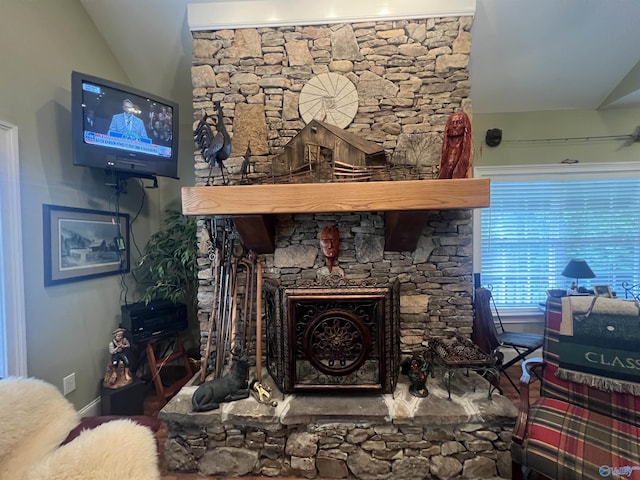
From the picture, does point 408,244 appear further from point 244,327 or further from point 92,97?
point 92,97

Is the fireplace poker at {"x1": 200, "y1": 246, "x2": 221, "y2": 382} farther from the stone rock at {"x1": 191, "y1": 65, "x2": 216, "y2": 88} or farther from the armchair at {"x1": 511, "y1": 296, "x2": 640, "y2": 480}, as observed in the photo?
the armchair at {"x1": 511, "y1": 296, "x2": 640, "y2": 480}

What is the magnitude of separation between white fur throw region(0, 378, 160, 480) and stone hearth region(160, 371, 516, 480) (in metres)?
0.69

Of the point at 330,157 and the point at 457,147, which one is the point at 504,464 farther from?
the point at 330,157

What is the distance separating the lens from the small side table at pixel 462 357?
6.02 ft

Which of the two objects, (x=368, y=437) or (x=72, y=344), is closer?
(x=368, y=437)

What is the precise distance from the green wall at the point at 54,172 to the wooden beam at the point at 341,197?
1071mm

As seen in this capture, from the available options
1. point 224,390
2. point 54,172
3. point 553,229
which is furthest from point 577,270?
point 54,172

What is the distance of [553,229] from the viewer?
3240 millimetres

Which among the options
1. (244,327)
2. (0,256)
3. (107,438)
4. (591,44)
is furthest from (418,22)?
(0,256)

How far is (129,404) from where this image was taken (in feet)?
7.47

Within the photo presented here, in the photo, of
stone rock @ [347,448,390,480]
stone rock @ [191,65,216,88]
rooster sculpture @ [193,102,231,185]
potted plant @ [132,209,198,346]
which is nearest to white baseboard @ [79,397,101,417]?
potted plant @ [132,209,198,346]

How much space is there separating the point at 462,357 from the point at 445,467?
639mm

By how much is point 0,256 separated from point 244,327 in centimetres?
152

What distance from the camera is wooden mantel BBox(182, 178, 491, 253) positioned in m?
1.70
